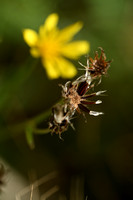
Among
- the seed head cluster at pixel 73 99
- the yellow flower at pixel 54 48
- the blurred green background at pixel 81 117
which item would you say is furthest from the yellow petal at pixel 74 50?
the seed head cluster at pixel 73 99

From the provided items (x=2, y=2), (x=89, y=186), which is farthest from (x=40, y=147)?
(x=2, y=2)

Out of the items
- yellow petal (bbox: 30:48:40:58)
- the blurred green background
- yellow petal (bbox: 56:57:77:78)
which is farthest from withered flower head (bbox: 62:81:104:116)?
the blurred green background

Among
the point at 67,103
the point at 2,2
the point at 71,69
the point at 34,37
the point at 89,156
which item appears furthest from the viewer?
A: the point at 89,156

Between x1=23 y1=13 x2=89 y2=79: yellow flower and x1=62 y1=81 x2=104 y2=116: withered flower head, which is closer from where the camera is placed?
x1=62 y1=81 x2=104 y2=116: withered flower head

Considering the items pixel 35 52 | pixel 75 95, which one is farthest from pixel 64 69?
pixel 75 95

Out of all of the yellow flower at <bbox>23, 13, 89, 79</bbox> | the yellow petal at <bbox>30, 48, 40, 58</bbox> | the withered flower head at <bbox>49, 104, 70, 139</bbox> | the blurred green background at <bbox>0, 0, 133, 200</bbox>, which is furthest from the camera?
the blurred green background at <bbox>0, 0, 133, 200</bbox>

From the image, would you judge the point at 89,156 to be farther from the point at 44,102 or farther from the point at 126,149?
the point at 44,102

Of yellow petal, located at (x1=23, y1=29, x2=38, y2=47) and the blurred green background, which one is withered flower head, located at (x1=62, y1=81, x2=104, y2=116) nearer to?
yellow petal, located at (x1=23, y1=29, x2=38, y2=47)
